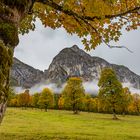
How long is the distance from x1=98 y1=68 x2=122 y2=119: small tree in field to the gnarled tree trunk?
7237 cm

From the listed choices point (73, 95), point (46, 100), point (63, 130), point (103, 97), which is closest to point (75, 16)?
point (63, 130)

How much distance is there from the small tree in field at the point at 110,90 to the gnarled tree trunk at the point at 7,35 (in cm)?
7237

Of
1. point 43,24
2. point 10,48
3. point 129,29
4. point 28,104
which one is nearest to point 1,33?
point 10,48

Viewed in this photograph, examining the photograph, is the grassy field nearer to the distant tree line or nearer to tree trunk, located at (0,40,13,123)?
the distant tree line

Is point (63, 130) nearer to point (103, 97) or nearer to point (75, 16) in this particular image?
point (75, 16)

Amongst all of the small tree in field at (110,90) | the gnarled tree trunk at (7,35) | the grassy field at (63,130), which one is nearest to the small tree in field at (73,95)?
the small tree in field at (110,90)

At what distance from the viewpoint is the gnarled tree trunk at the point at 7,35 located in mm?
6798

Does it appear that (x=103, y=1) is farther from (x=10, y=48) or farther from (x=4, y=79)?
(x=4, y=79)

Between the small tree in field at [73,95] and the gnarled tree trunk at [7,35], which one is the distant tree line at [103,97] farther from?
the gnarled tree trunk at [7,35]

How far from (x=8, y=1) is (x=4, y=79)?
1755 mm

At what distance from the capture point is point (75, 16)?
11.1 meters

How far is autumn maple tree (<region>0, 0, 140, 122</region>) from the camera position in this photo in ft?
24.9

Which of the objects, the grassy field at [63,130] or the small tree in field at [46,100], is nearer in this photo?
the grassy field at [63,130]

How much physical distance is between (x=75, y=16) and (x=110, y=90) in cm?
7042
